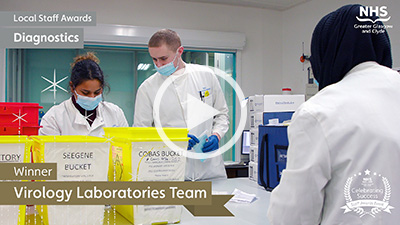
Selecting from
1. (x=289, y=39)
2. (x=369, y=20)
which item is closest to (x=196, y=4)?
(x=289, y=39)

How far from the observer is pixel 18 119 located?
1.15 m

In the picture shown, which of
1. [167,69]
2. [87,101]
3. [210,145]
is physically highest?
[167,69]

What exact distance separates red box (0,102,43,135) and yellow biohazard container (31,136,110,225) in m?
0.19

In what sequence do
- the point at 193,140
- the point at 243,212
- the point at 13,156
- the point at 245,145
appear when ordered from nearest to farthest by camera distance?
the point at 13,156 < the point at 243,212 < the point at 193,140 < the point at 245,145

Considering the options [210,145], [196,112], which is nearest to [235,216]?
[210,145]

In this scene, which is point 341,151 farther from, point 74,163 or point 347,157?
point 74,163

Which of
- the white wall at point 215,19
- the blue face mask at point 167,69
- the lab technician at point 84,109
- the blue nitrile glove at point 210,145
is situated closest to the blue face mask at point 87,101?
the lab technician at point 84,109

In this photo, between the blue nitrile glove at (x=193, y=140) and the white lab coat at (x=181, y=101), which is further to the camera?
the white lab coat at (x=181, y=101)

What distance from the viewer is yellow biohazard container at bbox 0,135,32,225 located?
0.94 metres

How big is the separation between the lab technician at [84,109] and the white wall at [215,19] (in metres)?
2.20

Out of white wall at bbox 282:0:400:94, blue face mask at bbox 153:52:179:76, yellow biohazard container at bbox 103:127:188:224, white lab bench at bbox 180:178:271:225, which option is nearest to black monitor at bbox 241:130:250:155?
white wall at bbox 282:0:400:94

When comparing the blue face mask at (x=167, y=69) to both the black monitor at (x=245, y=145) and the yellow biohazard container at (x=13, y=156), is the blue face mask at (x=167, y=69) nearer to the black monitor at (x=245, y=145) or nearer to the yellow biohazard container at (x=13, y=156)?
the yellow biohazard container at (x=13, y=156)

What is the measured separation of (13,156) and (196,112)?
1.35 meters

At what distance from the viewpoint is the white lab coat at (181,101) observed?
2180 millimetres
